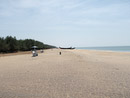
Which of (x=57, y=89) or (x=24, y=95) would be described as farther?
(x=57, y=89)

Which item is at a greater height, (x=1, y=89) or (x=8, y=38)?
(x=8, y=38)

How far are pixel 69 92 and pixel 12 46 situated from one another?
5088 cm

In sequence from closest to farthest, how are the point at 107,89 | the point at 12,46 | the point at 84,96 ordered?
the point at 84,96 < the point at 107,89 < the point at 12,46

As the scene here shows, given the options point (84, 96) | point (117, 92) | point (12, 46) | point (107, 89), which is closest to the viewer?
point (84, 96)

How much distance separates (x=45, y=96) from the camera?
4.66 m

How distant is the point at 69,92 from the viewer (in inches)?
196

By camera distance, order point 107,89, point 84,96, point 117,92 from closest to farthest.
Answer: point 84,96 → point 117,92 → point 107,89

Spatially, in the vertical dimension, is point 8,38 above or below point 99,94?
above

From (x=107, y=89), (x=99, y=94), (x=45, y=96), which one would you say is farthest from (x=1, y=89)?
(x=107, y=89)

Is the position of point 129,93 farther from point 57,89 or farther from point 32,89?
point 32,89

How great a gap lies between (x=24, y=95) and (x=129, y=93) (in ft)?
11.7

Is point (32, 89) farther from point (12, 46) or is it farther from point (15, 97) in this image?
point (12, 46)

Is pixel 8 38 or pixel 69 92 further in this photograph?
pixel 8 38

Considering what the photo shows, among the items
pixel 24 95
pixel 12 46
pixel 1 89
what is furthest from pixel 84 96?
pixel 12 46
